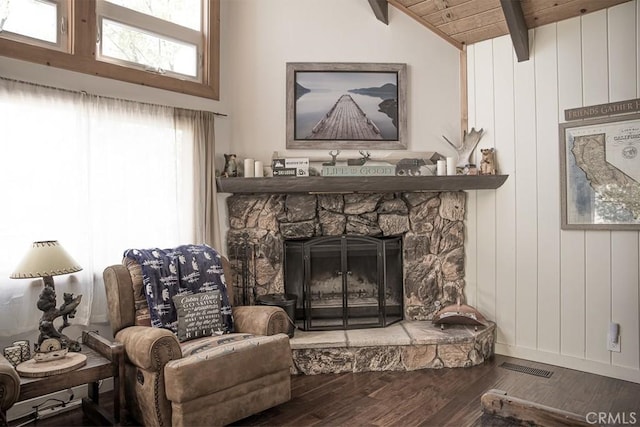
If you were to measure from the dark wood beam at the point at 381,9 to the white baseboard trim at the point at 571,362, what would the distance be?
3180 mm

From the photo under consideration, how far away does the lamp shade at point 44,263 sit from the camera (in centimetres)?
226

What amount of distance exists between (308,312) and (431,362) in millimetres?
1103

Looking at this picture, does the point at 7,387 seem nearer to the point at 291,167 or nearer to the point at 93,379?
the point at 93,379

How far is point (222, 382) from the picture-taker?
2367 mm

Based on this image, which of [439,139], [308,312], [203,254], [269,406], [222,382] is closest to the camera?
[222,382]

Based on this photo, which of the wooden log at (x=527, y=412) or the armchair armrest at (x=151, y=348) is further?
the armchair armrest at (x=151, y=348)

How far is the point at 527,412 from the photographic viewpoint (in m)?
1.35

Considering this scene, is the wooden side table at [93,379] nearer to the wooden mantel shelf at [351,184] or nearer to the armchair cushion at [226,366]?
the armchair cushion at [226,366]

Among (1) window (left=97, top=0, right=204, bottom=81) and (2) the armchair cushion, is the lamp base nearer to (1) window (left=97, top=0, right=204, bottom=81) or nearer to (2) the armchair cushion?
(2) the armchair cushion

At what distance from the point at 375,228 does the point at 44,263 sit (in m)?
2.58

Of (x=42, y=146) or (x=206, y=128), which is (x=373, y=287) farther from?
(x=42, y=146)

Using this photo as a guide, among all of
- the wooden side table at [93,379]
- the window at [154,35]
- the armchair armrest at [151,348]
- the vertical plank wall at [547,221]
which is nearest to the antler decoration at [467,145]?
the vertical plank wall at [547,221]

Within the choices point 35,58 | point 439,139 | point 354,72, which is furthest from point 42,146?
point 439,139

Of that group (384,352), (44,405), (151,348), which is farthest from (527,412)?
(44,405)
